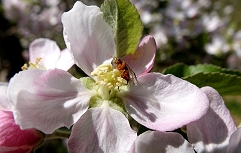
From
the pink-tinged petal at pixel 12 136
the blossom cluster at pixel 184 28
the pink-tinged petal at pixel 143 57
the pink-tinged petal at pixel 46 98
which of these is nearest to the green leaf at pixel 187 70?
the pink-tinged petal at pixel 143 57

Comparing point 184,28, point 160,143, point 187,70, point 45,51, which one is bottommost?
point 184,28

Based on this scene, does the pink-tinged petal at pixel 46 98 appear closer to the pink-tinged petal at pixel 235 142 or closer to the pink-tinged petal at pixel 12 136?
the pink-tinged petal at pixel 12 136

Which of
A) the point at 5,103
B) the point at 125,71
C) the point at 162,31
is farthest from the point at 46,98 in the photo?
the point at 162,31

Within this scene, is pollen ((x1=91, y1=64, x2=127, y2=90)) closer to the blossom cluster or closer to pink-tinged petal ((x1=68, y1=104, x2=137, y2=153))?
pink-tinged petal ((x1=68, y1=104, x2=137, y2=153))

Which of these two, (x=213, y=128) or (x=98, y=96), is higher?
(x=98, y=96)

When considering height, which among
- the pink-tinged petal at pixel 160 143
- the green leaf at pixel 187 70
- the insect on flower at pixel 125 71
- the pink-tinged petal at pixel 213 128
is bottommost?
the green leaf at pixel 187 70

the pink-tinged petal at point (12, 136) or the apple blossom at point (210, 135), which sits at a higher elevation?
the pink-tinged petal at point (12, 136)

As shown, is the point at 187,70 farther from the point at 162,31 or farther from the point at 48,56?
the point at 162,31
